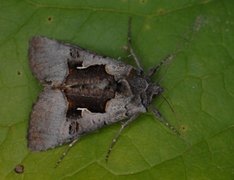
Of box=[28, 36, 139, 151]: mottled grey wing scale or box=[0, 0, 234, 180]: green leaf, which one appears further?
box=[28, 36, 139, 151]: mottled grey wing scale

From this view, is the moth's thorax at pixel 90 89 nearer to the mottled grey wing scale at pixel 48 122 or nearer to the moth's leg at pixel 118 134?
the mottled grey wing scale at pixel 48 122

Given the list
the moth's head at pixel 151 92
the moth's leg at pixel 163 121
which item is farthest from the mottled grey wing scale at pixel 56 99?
the moth's leg at pixel 163 121

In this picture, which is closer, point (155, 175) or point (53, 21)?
point (155, 175)

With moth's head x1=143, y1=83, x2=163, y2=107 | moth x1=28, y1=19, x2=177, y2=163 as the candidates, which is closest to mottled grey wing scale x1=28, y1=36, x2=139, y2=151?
moth x1=28, y1=19, x2=177, y2=163

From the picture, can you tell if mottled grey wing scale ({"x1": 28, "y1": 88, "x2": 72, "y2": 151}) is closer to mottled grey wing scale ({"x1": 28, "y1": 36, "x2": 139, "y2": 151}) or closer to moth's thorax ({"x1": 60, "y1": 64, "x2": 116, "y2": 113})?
mottled grey wing scale ({"x1": 28, "y1": 36, "x2": 139, "y2": 151})

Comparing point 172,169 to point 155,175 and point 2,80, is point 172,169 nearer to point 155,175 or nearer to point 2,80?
point 155,175

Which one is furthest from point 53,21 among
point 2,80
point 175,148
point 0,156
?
point 175,148

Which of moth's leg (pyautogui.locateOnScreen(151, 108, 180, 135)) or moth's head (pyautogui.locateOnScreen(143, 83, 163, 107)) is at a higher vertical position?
moth's head (pyautogui.locateOnScreen(143, 83, 163, 107))
